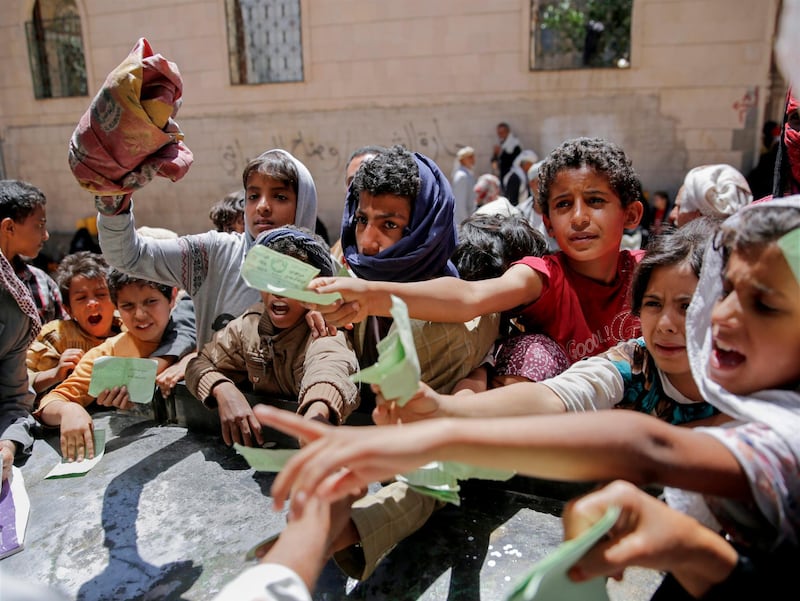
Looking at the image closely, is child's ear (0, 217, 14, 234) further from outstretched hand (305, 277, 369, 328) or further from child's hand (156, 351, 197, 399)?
outstretched hand (305, 277, 369, 328)

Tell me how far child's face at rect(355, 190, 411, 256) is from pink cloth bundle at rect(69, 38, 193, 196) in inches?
25.2

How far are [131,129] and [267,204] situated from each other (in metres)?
0.88

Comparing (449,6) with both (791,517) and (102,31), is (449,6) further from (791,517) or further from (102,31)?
(791,517)

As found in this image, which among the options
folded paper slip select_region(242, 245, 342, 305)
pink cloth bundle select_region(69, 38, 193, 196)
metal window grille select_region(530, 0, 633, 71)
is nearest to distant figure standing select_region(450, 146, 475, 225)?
metal window grille select_region(530, 0, 633, 71)

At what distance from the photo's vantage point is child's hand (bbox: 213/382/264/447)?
1.88 m

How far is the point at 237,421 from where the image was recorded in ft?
6.15

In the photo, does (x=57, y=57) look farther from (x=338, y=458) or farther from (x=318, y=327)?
(x=338, y=458)

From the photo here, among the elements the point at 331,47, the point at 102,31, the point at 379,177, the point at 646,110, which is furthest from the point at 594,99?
the point at 102,31

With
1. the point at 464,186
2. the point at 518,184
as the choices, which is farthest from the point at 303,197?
the point at 518,184

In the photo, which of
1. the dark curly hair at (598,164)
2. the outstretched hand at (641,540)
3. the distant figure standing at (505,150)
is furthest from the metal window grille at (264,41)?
the outstretched hand at (641,540)

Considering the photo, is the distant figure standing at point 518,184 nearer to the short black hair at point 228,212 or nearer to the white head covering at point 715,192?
the white head covering at point 715,192

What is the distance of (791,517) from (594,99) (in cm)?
981

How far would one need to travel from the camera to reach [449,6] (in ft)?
32.3

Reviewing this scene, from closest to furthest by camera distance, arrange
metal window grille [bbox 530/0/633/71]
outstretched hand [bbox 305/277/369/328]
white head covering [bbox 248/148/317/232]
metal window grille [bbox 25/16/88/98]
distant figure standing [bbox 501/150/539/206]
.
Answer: outstretched hand [bbox 305/277/369/328] → white head covering [bbox 248/148/317/232] → distant figure standing [bbox 501/150/539/206] → metal window grille [bbox 530/0/633/71] → metal window grille [bbox 25/16/88/98]
